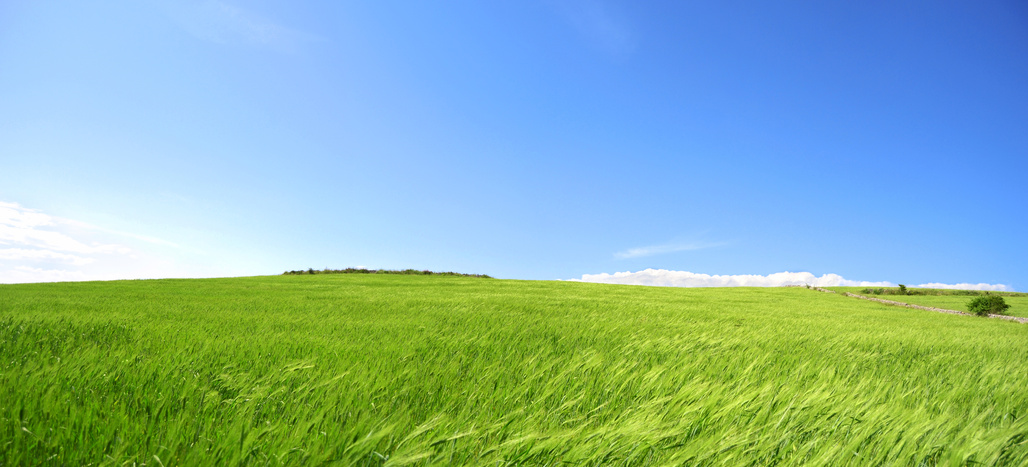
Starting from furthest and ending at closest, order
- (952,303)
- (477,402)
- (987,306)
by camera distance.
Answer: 1. (952,303)
2. (987,306)
3. (477,402)

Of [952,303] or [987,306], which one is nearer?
[987,306]

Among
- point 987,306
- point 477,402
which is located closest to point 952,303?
point 987,306

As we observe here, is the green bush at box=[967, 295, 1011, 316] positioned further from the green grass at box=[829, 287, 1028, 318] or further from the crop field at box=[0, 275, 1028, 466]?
the crop field at box=[0, 275, 1028, 466]

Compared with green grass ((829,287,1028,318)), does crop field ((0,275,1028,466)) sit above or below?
above

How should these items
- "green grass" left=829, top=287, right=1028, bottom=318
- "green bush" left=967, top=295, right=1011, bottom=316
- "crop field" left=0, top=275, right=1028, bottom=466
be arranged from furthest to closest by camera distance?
1. "green grass" left=829, top=287, right=1028, bottom=318
2. "green bush" left=967, top=295, right=1011, bottom=316
3. "crop field" left=0, top=275, right=1028, bottom=466

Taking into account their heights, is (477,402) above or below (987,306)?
above

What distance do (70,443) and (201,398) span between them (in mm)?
699

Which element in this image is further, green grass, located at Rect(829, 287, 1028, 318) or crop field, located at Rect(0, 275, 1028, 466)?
green grass, located at Rect(829, 287, 1028, 318)

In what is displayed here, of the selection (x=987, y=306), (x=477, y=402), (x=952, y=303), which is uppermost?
(x=477, y=402)

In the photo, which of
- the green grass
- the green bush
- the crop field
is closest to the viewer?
the crop field

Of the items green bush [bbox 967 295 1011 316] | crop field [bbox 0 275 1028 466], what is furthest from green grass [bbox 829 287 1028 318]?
crop field [bbox 0 275 1028 466]

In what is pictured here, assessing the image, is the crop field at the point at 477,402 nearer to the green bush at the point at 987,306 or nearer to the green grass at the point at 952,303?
the green bush at the point at 987,306

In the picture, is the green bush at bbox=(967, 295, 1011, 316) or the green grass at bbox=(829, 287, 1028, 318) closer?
the green bush at bbox=(967, 295, 1011, 316)

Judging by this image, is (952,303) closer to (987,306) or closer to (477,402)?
(987,306)
